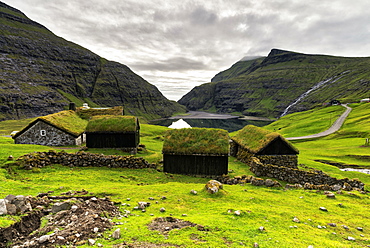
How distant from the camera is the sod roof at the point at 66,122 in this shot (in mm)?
37938

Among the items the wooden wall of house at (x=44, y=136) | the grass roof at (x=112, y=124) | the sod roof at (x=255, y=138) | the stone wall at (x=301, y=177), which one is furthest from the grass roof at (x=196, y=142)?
the wooden wall of house at (x=44, y=136)

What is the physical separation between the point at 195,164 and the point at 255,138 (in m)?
12.5

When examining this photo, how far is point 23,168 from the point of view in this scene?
1772 centimetres

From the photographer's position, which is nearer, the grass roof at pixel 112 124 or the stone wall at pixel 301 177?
the stone wall at pixel 301 177

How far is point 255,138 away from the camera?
103ft

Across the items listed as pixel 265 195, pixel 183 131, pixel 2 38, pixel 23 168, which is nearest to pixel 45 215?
pixel 23 168

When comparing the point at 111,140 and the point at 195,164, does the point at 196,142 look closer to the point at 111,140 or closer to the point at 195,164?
the point at 195,164

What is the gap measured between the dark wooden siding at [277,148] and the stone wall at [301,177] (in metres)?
4.63

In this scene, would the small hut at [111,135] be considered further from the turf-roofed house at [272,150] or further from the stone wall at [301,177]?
the stone wall at [301,177]

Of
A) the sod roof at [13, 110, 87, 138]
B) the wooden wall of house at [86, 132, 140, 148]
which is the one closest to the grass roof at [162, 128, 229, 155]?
the wooden wall of house at [86, 132, 140, 148]

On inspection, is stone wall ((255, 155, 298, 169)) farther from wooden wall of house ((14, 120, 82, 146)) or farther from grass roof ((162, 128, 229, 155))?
wooden wall of house ((14, 120, 82, 146))

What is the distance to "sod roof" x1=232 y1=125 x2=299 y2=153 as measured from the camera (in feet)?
93.0

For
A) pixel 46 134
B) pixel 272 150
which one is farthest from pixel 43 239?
pixel 46 134

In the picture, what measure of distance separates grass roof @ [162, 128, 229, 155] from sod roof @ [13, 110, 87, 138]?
24.5 meters
